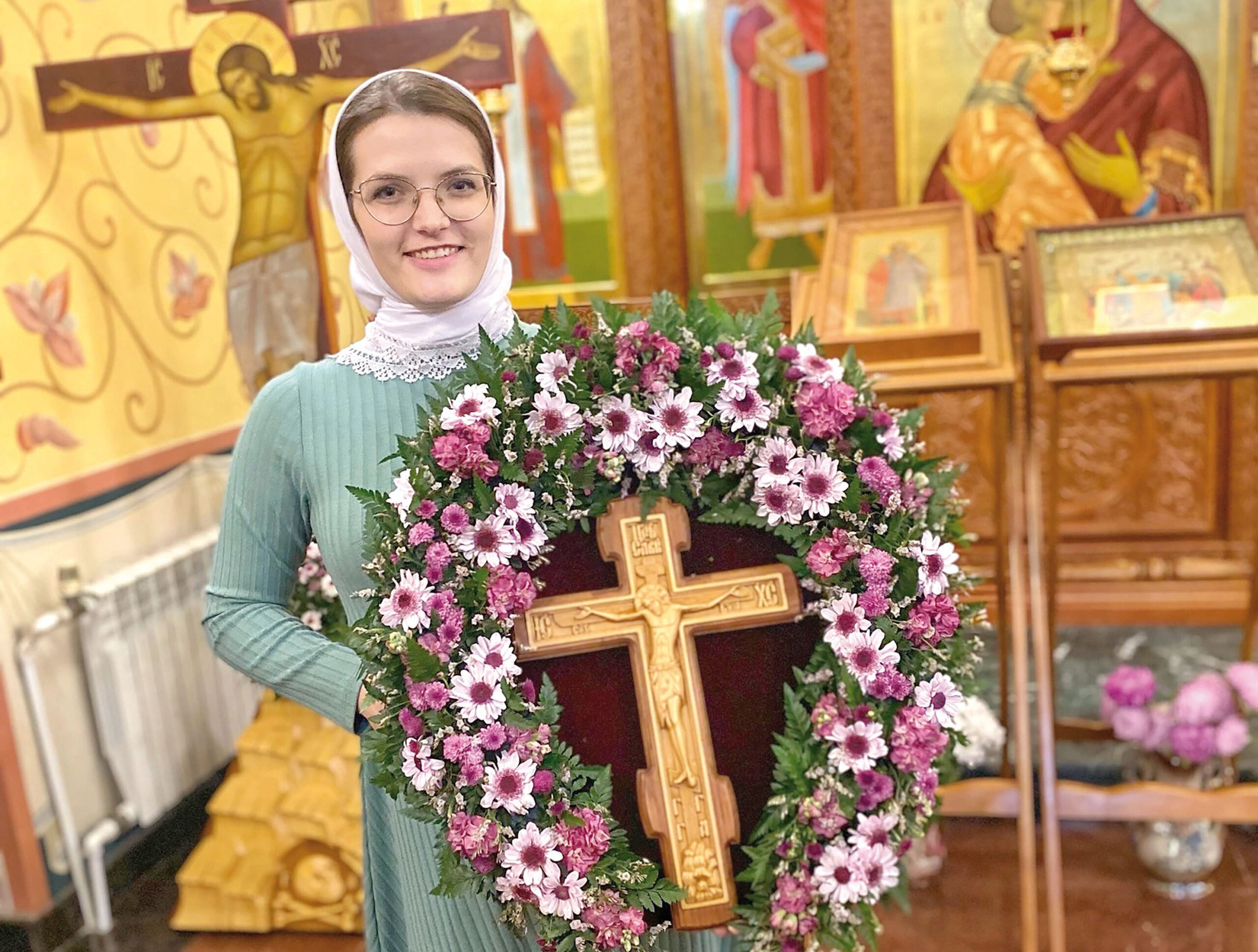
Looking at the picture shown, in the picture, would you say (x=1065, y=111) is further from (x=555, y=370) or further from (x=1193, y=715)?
(x=555, y=370)

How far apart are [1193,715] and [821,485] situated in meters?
2.00

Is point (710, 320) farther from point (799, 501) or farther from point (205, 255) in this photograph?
point (205, 255)

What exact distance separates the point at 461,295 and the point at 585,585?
1.22ft

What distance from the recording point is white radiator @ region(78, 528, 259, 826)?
122 inches

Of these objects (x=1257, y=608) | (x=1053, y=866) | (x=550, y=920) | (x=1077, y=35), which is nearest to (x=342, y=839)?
(x=1053, y=866)

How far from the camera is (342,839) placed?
304 centimetres

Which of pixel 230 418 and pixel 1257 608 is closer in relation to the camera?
pixel 1257 608

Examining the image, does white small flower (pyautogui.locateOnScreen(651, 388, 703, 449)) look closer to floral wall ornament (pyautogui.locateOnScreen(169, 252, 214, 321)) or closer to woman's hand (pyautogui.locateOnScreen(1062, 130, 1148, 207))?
floral wall ornament (pyautogui.locateOnScreen(169, 252, 214, 321))

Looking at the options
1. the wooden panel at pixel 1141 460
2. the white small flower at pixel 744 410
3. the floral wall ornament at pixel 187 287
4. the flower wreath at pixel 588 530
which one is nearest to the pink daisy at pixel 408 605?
the flower wreath at pixel 588 530

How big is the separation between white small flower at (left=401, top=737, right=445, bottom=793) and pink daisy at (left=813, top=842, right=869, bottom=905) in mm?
433

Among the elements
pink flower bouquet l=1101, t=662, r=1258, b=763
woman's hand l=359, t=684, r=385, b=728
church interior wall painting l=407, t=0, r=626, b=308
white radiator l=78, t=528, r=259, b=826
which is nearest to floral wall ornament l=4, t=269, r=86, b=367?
white radiator l=78, t=528, r=259, b=826

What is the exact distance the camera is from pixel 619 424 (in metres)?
1.29

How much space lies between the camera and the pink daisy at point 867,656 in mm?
1302

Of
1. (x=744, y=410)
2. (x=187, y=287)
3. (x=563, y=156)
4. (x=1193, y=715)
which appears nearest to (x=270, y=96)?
→ (x=187, y=287)
